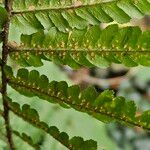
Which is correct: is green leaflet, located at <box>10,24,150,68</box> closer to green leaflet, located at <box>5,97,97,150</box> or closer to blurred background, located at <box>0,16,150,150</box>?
green leaflet, located at <box>5,97,97,150</box>

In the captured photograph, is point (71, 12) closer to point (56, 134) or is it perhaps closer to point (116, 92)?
point (56, 134)

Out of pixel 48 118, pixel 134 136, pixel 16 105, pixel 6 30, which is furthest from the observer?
pixel 134 136

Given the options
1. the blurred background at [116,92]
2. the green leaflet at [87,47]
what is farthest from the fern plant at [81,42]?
the blurred background at [116,92]

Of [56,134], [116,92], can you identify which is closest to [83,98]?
[56,134]

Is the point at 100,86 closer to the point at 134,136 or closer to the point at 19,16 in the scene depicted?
the point at 134,136

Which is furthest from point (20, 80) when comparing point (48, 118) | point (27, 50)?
point (48, 118)

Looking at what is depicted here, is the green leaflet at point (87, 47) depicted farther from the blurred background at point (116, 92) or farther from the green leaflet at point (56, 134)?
the blurred background at point (116, 92)

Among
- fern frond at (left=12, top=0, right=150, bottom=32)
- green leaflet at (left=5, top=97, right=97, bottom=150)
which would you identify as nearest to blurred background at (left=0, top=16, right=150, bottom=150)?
green leaflet at (left=5, top=97, right=97, bottom=150)
